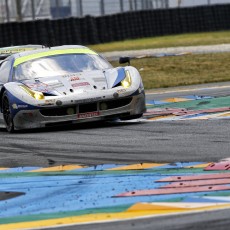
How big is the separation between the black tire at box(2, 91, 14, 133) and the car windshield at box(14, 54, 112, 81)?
367 mm

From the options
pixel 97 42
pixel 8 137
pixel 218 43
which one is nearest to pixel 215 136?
pixel 8 137

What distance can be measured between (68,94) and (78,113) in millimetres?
276

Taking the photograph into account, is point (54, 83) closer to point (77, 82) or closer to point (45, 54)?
point (77, 82)

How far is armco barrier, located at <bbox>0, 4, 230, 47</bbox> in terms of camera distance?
115 ft

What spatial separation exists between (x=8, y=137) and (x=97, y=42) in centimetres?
2663

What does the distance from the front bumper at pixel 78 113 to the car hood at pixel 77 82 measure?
0.66 feet

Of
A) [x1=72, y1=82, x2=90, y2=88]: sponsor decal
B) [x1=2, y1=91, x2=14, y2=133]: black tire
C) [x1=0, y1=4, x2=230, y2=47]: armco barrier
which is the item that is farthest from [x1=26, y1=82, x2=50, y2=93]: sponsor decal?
[x1=0, y1=4, x2=230, y2=47]: armco barrier

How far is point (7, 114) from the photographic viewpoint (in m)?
13.7

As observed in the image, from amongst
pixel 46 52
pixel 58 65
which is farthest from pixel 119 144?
pixel 46 52

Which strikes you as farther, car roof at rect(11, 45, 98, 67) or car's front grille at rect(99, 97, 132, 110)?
car roof at rect(11, 45, 98, 67)

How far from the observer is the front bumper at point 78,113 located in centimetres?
1297

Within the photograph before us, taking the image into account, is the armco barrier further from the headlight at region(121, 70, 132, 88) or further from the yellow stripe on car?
the headlight at region(121, 70, 132, 88)

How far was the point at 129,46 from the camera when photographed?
3644 centimetres

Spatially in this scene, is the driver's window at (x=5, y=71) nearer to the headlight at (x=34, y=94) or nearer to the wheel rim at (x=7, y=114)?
the wheel rim at (x=7, y=114)
